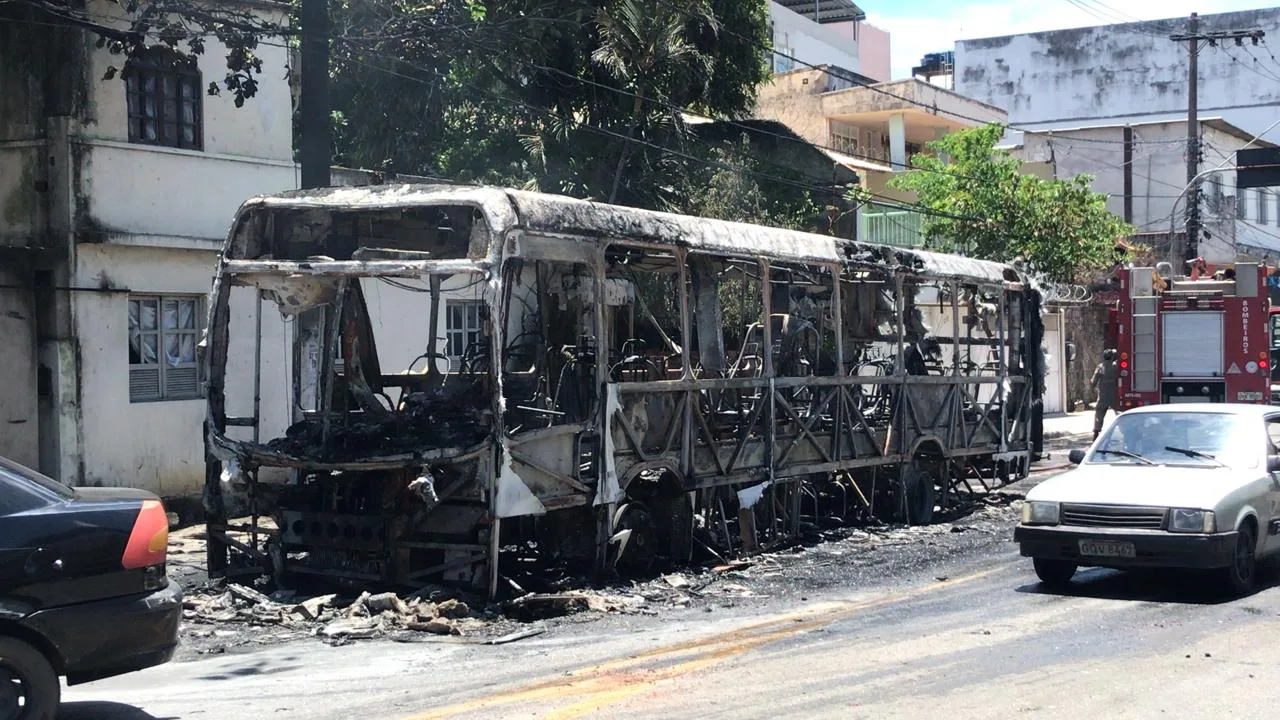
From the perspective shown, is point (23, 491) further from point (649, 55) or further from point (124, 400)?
point (649, 55)

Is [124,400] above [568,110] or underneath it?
underneath

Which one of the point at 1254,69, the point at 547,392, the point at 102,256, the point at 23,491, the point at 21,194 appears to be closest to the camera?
the point at 23,491

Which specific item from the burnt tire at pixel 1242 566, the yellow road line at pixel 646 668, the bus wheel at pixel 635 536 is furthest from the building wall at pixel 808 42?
the yellow road line at pixel 646 668

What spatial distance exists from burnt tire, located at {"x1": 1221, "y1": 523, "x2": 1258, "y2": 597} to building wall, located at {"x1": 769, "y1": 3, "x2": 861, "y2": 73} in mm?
37436

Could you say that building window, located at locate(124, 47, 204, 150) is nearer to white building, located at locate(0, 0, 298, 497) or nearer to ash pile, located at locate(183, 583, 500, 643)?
white building, located at locate(0, 0, 298, 497)

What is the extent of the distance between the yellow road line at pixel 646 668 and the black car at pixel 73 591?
1.43m

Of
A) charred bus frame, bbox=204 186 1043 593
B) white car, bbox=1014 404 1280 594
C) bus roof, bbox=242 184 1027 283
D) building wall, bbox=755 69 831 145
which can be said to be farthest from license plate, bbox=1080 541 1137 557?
building wall, bbox=755 69 831 145

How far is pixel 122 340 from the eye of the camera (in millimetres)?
14930

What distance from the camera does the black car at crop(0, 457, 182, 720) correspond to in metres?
6.05

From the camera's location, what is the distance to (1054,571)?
10523mm

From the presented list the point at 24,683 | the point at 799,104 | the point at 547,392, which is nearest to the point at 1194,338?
the point at 547,392

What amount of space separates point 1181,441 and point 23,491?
28.3 ft

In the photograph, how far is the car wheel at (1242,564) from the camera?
9.96m

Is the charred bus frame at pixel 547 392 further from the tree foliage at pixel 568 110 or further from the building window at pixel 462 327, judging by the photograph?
the tree foliage at pixel 568 110
